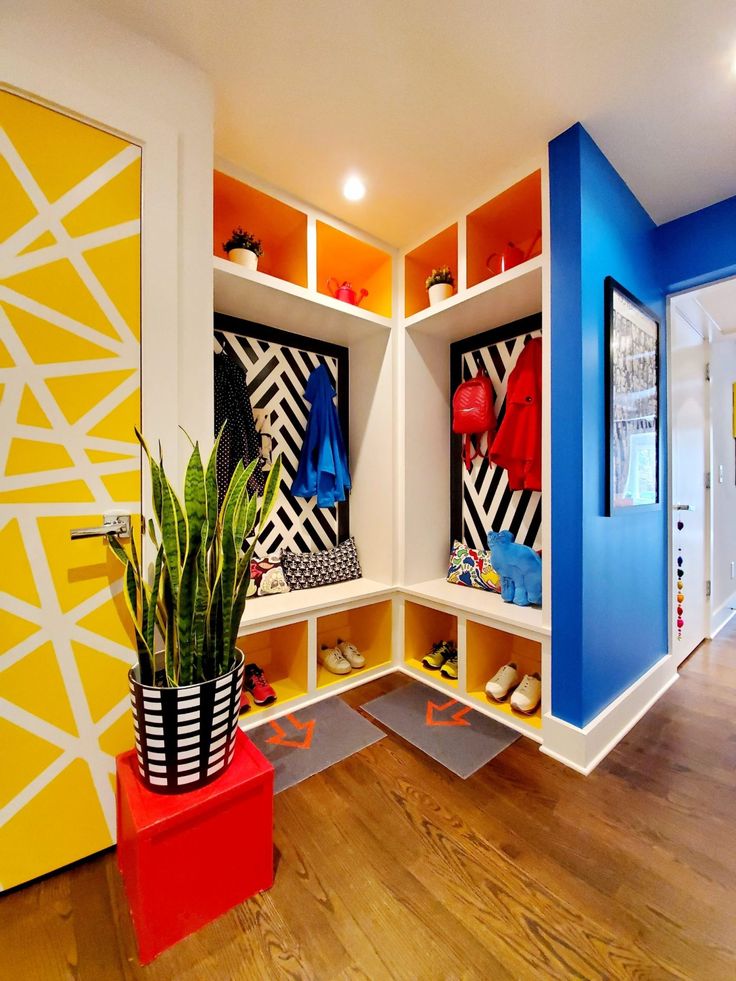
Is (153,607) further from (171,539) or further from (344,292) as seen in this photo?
(344,292)

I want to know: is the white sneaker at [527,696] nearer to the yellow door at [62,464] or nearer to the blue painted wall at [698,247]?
the yellow door at [62,464]

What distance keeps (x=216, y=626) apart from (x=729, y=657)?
3.28 metres

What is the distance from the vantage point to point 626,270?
1.94 metres

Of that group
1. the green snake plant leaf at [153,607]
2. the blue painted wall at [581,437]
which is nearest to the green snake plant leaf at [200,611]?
the green snake plant leaf at [153,607]

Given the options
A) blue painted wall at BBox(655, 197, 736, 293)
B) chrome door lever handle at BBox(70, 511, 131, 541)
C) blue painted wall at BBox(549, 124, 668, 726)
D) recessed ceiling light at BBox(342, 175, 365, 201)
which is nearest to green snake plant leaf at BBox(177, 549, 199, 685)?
chrome door lever handle at BBox(70, 511, 131, 541)

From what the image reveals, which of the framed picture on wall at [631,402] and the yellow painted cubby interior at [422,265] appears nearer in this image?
the framed picture on wall at [631,402]

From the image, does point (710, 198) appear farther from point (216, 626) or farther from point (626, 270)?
point (216, 626)

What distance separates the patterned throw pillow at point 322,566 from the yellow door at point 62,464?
1.14m

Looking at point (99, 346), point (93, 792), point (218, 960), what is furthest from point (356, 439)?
point (218, 960)

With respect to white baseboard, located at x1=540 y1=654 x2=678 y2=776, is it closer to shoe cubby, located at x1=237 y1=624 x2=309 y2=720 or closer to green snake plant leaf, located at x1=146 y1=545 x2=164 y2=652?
shoe cubby, located at x1=237 y1=624 x2=309 y2=720

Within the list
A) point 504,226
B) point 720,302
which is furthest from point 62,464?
point 720,302

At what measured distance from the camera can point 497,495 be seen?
8.20 ft

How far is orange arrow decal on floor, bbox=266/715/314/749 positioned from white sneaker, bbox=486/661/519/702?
88cm

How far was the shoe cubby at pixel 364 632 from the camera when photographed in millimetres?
2473
